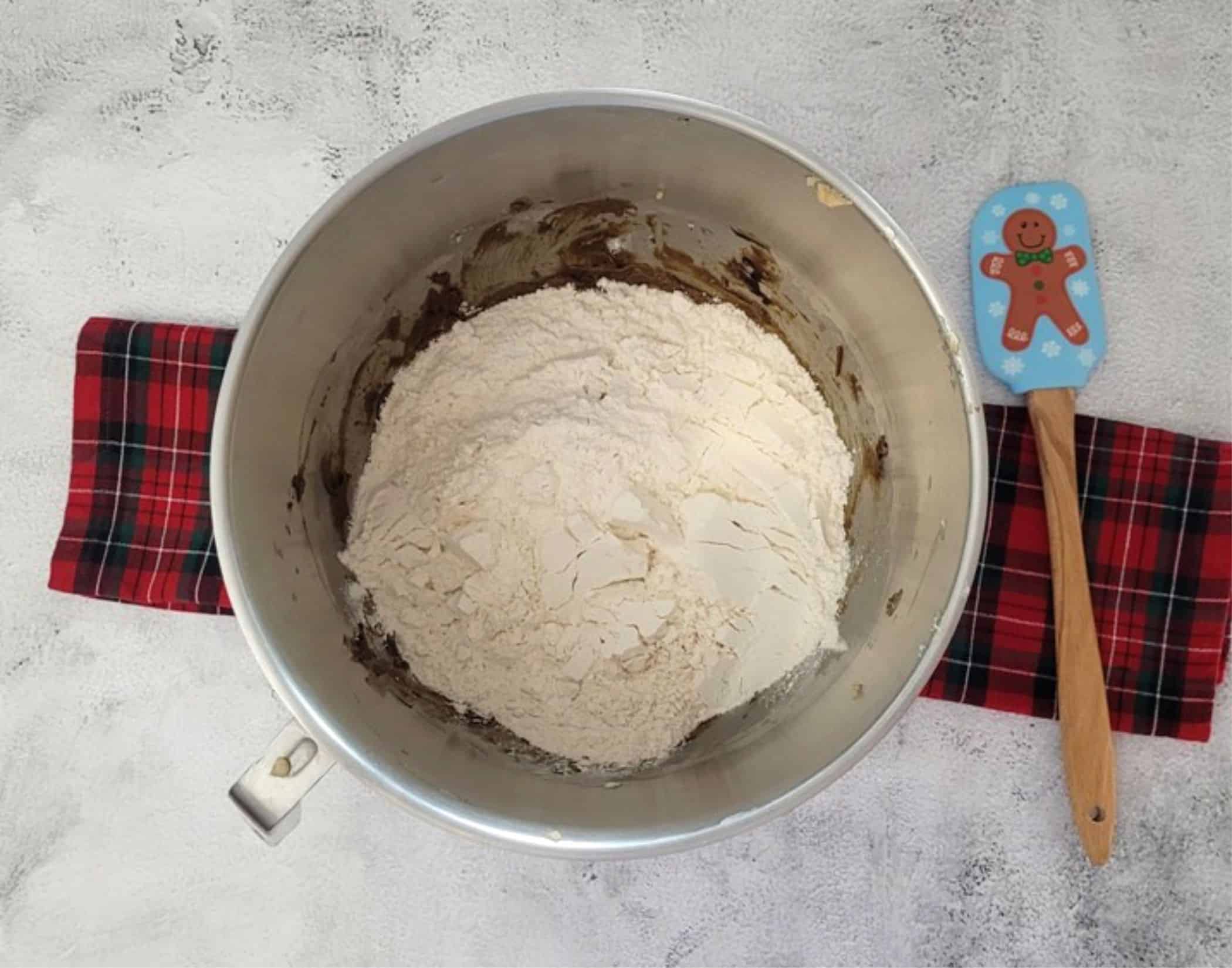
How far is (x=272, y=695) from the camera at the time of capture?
1.03 meters

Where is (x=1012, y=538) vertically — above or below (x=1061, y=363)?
below

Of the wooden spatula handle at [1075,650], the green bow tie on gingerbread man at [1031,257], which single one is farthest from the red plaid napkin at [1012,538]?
the green bow tie on gingerbread man at [1031,257]

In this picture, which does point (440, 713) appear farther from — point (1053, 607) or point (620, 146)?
point (1053, 607)

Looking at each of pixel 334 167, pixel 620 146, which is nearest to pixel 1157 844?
pixel 620 146

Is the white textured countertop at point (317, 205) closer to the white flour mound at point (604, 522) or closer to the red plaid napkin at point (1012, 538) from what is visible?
the red plaid napkin at point (1012, 538)

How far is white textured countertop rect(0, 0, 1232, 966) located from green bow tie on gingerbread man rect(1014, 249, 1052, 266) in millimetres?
57

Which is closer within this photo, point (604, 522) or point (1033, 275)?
point (604, 522)

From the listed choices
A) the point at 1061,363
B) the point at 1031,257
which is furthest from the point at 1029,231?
the point at 1061,363

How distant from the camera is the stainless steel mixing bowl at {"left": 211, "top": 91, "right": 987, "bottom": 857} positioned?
74 cm

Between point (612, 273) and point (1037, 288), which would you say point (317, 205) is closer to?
point (612, 273)

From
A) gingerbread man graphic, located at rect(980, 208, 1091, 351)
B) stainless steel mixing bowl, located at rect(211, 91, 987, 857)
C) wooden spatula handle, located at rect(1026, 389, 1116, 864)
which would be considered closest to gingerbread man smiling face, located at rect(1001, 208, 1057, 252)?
gingerbread man graphic, located at rect(980, 208, 1091, 351)

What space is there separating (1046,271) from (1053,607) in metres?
0.35

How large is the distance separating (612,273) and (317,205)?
1.15ft

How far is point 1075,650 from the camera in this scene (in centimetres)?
97
